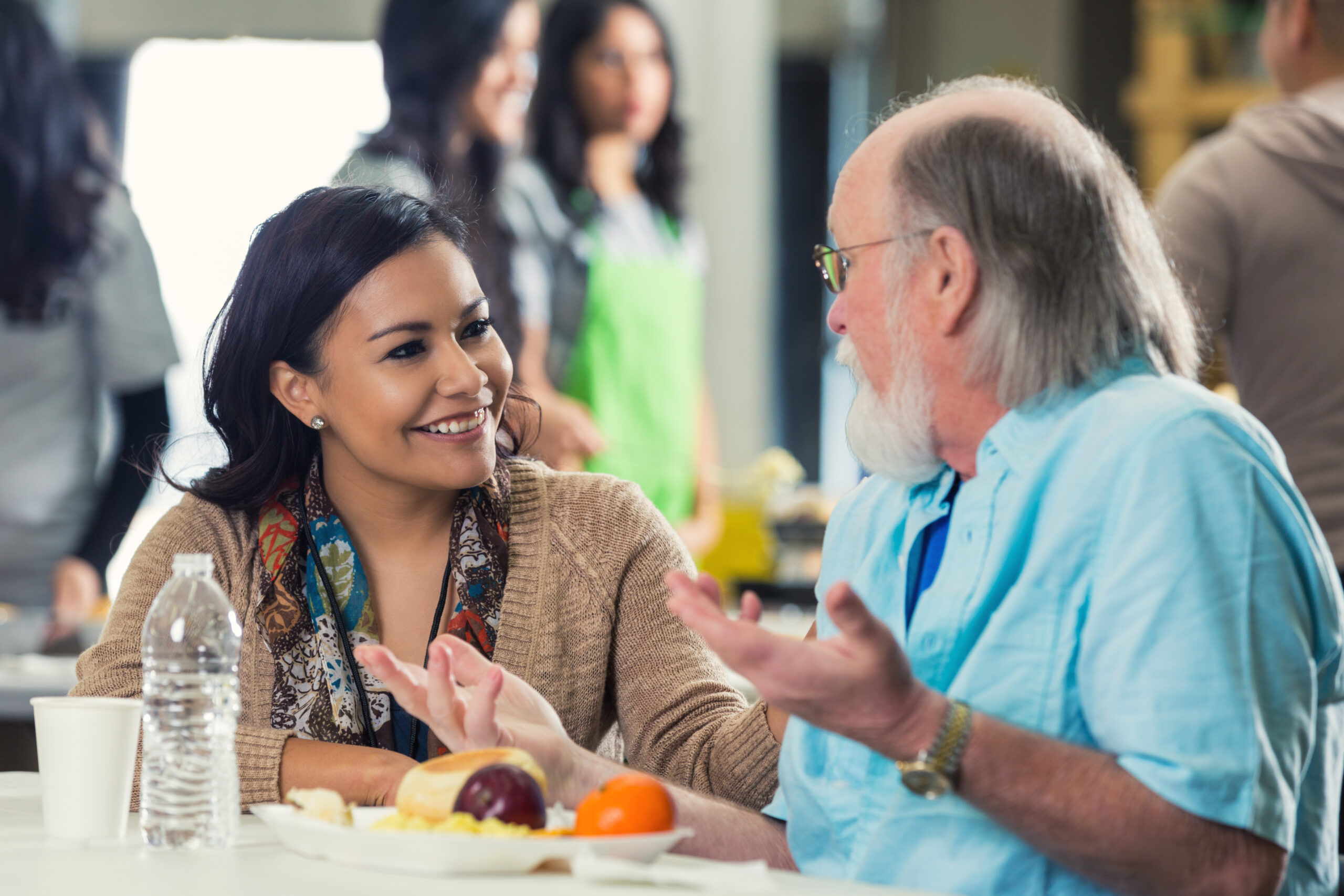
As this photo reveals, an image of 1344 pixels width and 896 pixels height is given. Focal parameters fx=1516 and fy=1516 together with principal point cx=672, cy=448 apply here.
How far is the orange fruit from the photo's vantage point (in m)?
1.14

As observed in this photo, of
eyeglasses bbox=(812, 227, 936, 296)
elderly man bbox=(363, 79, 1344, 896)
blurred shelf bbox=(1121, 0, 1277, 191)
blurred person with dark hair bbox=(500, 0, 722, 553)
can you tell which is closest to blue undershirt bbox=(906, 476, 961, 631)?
elderly man bbox=(363, 79, 1344, 896)

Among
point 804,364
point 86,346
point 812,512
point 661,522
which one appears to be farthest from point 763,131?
Answer: point 661,522

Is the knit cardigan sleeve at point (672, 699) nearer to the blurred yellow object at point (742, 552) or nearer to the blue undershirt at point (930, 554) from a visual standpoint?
the blue undershirt at point (930, 554)

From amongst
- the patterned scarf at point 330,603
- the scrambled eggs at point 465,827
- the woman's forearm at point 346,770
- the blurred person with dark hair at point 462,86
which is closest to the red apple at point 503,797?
the scrambled eggs at point 465,827

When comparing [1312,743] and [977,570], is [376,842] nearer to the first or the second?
[977,570]

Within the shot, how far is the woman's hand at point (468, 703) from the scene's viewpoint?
52.2 inches

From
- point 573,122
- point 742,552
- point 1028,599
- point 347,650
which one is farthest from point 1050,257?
point 573,122

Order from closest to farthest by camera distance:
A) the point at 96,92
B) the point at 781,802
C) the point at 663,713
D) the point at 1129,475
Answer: the point at 1129,475
the point at 781,802
the point at 663,713
the point at 96,92

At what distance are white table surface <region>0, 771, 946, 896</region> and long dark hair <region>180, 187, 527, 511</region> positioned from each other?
2.38 feet

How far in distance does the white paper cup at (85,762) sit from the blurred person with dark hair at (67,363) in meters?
2.25

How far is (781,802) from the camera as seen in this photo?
156 centimetres

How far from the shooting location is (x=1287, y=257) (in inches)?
101

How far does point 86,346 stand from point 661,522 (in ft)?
7.08

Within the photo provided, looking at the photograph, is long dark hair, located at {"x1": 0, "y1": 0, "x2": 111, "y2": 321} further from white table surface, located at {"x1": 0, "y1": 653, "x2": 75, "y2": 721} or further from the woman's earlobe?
the woman's earlobe
